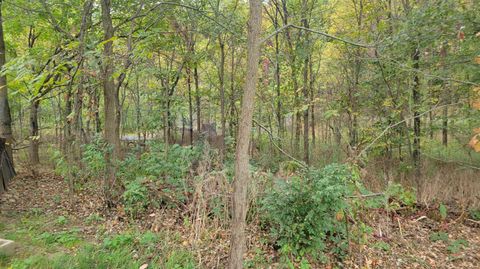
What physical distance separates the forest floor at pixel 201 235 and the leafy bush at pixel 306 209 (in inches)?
10.7

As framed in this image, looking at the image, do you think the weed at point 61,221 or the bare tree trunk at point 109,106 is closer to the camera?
the weed at point 61,221

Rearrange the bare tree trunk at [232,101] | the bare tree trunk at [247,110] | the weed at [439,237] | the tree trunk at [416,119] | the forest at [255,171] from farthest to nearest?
the bare tree trunk at [232,101], the tree trunk at [416,119], the weed at [439,237], the forest at [255,171], the bare tree trunk at [247,110]

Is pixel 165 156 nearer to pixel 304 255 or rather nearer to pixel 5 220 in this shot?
pixel 5 220

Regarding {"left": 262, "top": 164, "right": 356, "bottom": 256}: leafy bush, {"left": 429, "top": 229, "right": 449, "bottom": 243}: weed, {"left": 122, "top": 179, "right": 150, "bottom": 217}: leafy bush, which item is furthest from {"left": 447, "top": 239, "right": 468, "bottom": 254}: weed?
{"left": 122, "top": 179, "right": 150, "bottom": 217}: leafy bush

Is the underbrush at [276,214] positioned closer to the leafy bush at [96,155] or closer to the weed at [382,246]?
the weed at [382,246]

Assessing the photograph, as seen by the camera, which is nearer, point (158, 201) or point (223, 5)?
point (158, 201)

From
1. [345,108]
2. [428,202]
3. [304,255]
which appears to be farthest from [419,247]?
[345,108]

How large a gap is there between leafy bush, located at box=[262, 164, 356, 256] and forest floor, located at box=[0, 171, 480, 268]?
0.89 feet

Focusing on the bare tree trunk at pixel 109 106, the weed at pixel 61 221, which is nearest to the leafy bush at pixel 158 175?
the bare tree trunk at pixel 109 106

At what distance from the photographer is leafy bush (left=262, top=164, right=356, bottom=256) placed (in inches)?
140

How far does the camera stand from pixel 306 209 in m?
3.84

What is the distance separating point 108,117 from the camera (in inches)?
214

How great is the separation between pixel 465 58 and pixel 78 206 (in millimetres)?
7365

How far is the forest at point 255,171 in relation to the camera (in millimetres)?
3355
